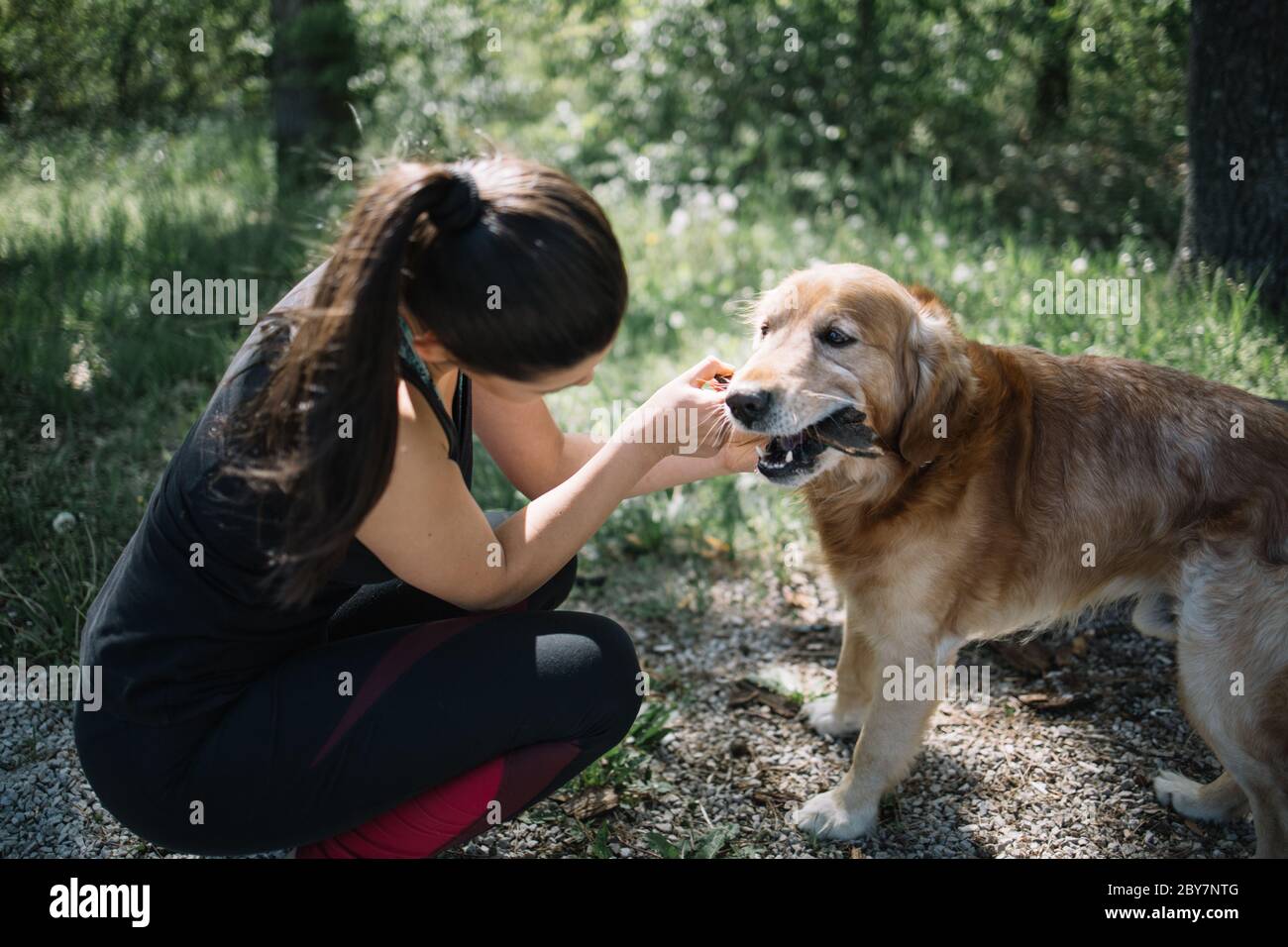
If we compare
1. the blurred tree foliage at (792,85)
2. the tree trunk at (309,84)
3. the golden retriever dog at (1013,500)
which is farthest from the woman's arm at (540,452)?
the tree trunk at (309,84)

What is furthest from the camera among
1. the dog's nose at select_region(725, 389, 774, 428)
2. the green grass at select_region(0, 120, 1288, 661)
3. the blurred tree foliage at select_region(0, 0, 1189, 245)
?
the blurred tree foliage at select_region(0, 0, 1189, 245)

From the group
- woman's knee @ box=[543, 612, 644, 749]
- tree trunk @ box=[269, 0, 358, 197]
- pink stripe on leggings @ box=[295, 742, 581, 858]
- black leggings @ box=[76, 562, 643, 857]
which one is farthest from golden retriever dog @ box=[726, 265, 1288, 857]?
tree trunk @ box=[269, 0, 358, 197]

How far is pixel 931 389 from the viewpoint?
254cm

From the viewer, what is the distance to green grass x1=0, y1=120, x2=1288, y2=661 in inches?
146

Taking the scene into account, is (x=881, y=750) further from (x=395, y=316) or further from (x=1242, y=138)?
(x=1242, y=138)

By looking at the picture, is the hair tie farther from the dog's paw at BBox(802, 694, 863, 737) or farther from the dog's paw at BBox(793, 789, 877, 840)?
the dog's paw at BBox(802, 694, 863, 737)

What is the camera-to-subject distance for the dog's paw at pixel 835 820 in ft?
8.78

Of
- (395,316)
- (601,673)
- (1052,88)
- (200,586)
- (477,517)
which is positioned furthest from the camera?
(1052,88)

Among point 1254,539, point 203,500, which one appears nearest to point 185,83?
point 203,500

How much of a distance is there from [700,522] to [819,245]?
98.5 inches

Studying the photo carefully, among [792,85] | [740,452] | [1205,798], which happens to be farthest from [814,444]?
[792,85]

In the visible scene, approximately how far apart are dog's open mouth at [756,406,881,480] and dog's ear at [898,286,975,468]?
13 cm

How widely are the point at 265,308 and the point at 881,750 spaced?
13.2 ft

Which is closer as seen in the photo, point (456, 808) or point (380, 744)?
point (380, 744)
